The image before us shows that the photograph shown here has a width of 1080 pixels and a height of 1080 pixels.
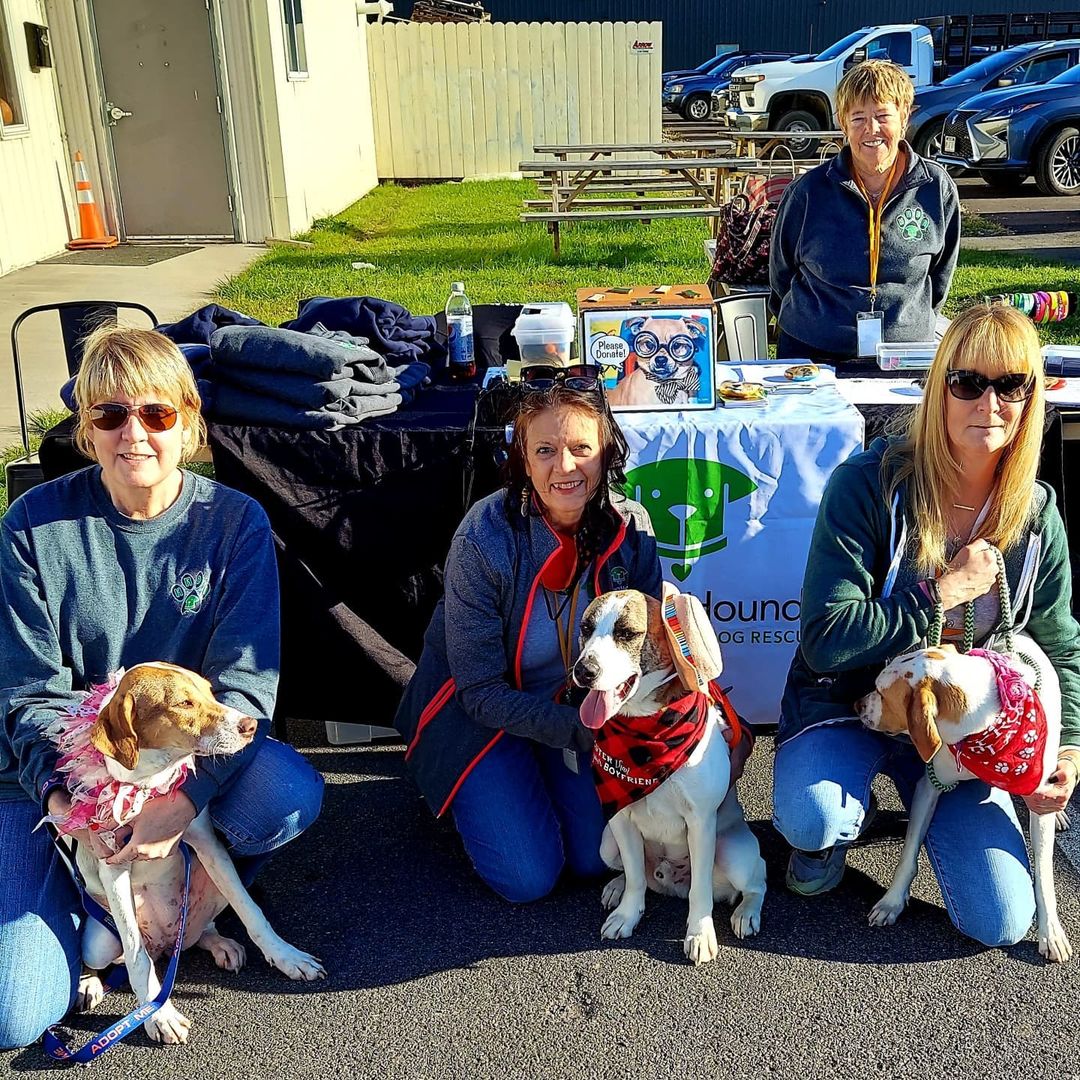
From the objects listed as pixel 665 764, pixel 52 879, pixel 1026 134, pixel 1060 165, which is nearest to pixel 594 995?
pixel 665 764

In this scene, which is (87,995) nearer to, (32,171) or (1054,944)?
(1054,944)

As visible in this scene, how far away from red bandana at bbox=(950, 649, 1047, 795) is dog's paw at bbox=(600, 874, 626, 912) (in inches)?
38.1

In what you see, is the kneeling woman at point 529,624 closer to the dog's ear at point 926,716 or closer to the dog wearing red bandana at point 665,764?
the dog wearing red bandana at point 665,764

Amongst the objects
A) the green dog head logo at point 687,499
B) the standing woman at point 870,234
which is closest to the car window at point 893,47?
the standing woman at point 870,234

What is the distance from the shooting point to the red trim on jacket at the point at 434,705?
313 centimetres

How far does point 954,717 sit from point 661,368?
163 cm

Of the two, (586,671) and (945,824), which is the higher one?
(586,671)

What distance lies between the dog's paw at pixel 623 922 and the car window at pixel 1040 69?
612 inches

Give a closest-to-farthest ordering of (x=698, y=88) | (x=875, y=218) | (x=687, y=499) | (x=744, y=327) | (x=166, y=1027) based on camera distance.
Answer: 1. (x=166, y=1027)
2. (x=687, y=499)
3. (x=875, y=218)
4. (x=744, y=327)
5. (x=698, y=88)

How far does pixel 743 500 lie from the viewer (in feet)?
11.7

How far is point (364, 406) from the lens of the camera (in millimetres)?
3674

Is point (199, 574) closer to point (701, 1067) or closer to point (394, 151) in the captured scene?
point (701, 1067)

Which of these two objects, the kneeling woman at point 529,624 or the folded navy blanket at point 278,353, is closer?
the kneeling woman at point 529,624

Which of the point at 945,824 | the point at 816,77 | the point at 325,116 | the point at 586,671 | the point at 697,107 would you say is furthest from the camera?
the point at 697,107
